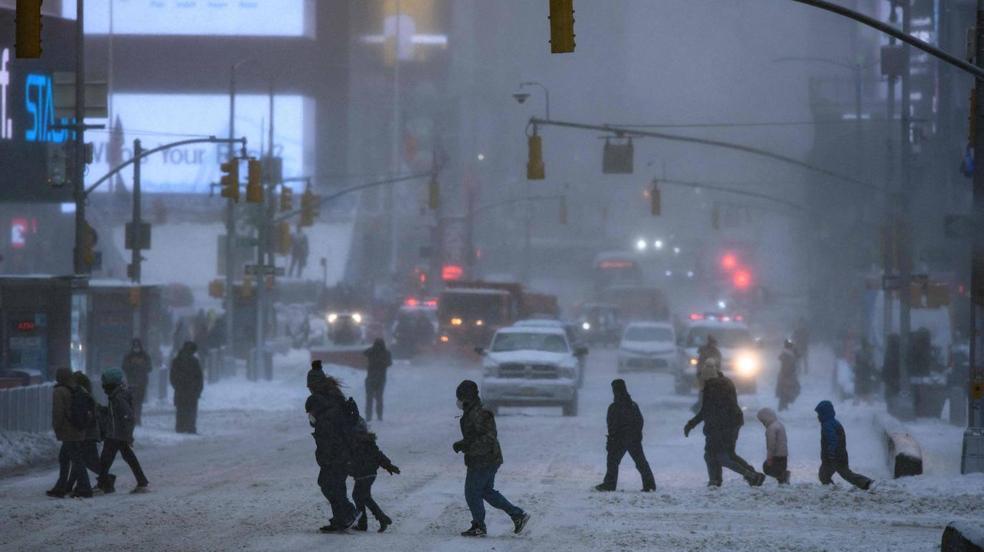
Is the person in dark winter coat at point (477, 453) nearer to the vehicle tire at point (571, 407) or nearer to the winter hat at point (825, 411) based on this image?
the winter hat at point (825, 411)

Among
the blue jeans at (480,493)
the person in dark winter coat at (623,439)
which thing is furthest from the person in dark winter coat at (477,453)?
the person in dark winter coat at (623,439)

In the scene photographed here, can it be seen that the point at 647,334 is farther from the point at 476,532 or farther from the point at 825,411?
the point at 476,532

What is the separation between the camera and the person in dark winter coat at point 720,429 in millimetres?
20328

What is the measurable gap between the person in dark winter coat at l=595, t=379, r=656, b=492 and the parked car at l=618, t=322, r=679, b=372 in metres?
31.5

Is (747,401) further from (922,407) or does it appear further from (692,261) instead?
(692,261)

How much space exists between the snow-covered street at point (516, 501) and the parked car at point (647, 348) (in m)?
20.6

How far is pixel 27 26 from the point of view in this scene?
15039mm

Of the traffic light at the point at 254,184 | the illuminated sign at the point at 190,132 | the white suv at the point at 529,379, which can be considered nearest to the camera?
the white suv at the point at 529,379

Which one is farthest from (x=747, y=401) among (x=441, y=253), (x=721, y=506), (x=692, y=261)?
(x=692, y=261)

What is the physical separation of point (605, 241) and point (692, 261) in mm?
9440

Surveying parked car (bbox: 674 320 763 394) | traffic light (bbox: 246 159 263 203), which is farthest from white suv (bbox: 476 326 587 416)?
traffic light (bbox: 246 159 263 203)

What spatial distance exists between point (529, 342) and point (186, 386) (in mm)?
9012

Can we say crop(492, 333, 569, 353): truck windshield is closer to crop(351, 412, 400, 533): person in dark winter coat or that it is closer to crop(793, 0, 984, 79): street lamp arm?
crop(793, 0, 984, 79): street lamp arm

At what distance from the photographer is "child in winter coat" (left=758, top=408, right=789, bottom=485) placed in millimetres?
20000
